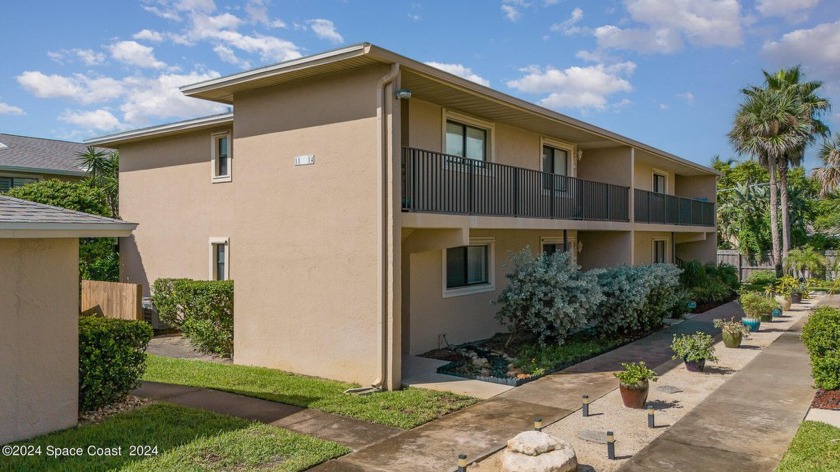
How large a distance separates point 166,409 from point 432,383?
427 centimetres

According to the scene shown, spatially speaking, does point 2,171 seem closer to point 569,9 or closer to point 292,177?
point 292,177

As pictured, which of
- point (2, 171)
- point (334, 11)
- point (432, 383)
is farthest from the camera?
point (2, 171)

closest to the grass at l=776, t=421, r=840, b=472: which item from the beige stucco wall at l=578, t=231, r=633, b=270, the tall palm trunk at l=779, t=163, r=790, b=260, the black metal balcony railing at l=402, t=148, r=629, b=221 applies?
the black metal balcony railing at l=402, t=148, r=629, b=221

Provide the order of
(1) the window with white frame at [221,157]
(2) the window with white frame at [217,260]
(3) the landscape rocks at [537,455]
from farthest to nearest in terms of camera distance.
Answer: (2) the window with white frame at [217,260], (1) the window with white frame at [221,157], (3) the landscape rocks at [537,455]

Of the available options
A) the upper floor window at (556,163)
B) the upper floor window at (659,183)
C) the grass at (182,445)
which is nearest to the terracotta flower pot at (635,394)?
the grass at (182,445)

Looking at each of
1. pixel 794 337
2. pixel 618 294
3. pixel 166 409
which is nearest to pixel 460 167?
pixel 618 294

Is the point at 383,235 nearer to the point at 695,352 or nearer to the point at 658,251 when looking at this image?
the point at 695,352

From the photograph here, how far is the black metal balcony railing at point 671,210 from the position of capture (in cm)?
1962

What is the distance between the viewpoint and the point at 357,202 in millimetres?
9789

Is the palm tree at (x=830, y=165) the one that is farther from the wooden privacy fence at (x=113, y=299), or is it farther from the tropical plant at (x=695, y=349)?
the wooden privacy fence at (x=113, y=299)

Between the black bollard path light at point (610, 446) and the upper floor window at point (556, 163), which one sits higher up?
the upper floor window at point (556, 163)

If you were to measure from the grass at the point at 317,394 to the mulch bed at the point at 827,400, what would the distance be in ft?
17.2

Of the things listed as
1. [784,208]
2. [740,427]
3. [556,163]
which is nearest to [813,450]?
[740,427]

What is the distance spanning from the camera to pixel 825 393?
9227 millimetres
